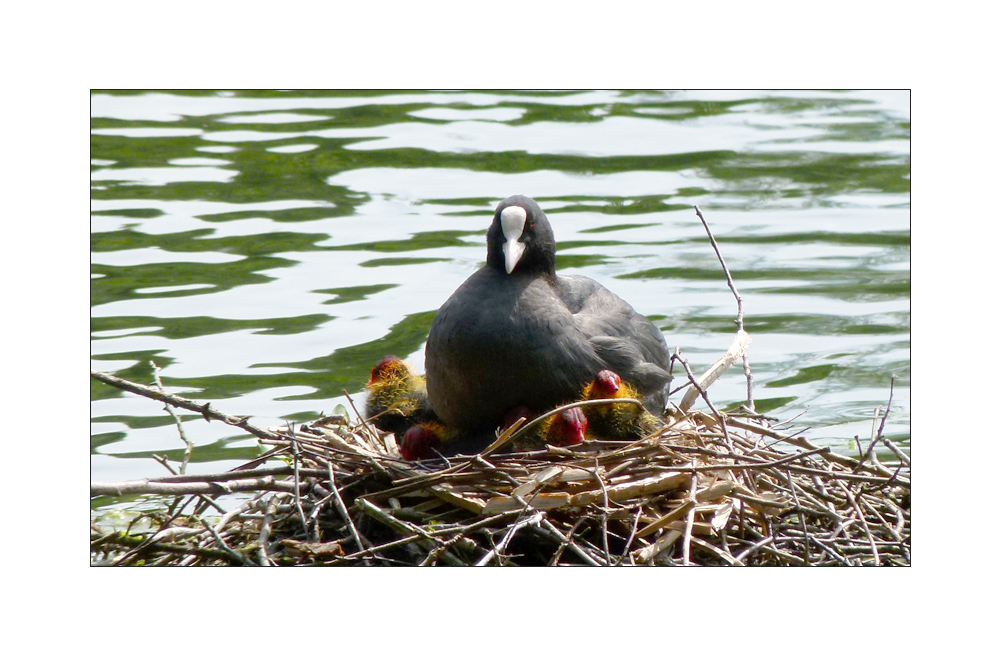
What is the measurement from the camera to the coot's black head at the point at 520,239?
3695 mm

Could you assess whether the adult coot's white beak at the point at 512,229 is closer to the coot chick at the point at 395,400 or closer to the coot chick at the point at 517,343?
the coot chick at the point at 517,343

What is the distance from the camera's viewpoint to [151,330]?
5418 mm

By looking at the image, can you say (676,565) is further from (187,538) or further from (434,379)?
(187,538)

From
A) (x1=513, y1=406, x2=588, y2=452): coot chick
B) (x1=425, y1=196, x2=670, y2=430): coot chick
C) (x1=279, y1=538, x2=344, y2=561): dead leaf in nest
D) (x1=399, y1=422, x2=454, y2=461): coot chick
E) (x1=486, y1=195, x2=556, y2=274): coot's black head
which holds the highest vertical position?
(x1=486, y1=195, x2=556, y2=274): coot's black head

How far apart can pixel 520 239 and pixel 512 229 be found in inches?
3.4

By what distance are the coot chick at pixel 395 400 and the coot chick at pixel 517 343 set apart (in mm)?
218

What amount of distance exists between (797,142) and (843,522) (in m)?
5.03

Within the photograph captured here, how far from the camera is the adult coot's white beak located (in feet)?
12.1

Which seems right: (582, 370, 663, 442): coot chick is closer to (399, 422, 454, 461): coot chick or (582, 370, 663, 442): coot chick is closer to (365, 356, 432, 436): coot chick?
(399, 422, 454, 461): coot chick

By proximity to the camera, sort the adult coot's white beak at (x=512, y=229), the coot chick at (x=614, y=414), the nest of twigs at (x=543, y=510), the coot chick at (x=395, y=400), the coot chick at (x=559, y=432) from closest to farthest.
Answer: the nest of twigs at (x=543, y=510)
the coot chick at (x=559, y=432)
the coot chick at (x=614, y=414)
the adult coot's white beak at (x=512, y=229)
the coot chick at (x=395, y=400)

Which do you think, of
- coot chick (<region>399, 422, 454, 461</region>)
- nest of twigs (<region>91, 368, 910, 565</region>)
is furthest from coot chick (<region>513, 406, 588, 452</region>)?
coot chick (<region>399, 422, 454, 461</region>)

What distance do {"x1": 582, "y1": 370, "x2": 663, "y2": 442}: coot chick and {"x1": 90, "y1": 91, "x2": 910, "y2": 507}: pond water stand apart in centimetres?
112

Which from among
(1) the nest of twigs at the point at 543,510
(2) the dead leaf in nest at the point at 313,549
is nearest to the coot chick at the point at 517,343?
(1) the nest of twigs at the point at 543,510

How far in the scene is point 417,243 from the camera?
20.9 feet
